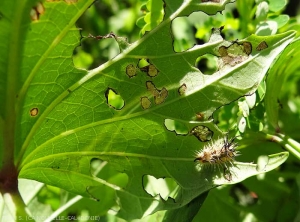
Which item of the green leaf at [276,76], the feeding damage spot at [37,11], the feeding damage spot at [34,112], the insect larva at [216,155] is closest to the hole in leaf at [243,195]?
the green leaf at [276,76]

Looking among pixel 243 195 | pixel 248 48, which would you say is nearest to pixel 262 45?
pixel 248 48

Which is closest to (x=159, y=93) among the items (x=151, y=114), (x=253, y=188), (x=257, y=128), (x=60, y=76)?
(x=151, y=114)

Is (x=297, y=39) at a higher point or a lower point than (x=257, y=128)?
higher

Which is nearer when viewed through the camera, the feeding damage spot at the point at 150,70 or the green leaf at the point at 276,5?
the feeding damage spot at the point at 150,70

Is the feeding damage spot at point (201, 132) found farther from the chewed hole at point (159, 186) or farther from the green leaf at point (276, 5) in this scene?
the green leaf at point (276, 5)

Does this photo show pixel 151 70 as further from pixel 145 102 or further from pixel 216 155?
pixel 216 155

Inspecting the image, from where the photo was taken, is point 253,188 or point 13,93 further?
point 253,188

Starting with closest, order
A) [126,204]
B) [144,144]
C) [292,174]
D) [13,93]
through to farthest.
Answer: [13,93] < [144,144] < [126,204] < [292,174]

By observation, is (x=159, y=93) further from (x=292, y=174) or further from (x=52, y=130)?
(x=292, y=174)
